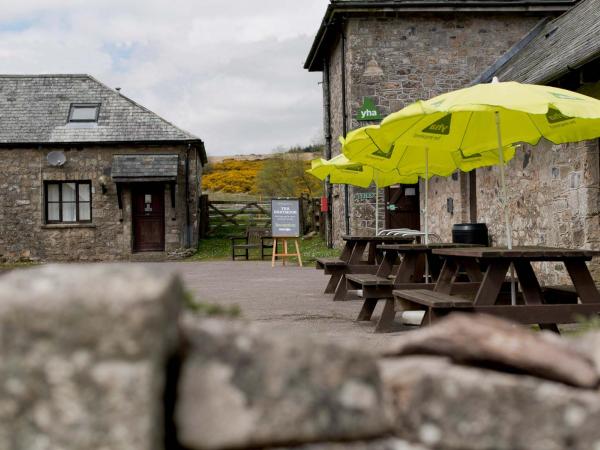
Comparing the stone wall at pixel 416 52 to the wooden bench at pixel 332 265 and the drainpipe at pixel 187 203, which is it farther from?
the wooden bench at pixel 332 265

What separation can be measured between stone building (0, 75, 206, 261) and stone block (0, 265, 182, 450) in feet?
66.0

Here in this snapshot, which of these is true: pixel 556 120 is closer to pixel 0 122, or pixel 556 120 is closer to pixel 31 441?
pixel 31 441

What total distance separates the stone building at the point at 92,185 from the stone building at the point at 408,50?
6.14m

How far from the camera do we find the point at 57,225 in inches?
859

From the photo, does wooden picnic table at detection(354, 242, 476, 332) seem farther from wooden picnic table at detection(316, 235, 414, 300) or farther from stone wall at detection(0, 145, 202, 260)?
stone wall at detection(0, 145, 202, 260)

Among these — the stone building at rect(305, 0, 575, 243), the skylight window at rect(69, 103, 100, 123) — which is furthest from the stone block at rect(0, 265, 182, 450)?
the skylight window at rect(69, 103, 100, 123)

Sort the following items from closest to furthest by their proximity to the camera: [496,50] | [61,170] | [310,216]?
1. [496,50]
2. [61,170]
3. [310,216]

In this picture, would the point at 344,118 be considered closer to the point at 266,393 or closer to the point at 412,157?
the point at 412,157

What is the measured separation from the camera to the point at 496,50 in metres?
18.6

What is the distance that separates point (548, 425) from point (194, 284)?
440 inches

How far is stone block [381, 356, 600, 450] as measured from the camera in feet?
5.94

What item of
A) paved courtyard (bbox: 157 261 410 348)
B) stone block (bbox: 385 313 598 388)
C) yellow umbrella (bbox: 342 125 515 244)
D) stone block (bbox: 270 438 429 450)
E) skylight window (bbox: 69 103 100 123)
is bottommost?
paved courtyard (bbox: 157 261 410 348)

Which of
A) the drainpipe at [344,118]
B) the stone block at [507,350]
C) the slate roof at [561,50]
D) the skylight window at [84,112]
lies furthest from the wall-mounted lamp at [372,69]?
the stone block at [507,350]

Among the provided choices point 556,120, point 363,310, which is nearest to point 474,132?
point 556,120
